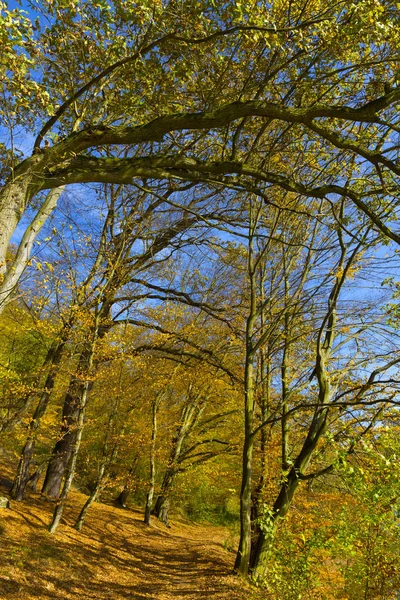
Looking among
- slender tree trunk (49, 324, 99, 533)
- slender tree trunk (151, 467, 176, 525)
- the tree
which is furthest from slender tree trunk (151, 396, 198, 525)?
the tree

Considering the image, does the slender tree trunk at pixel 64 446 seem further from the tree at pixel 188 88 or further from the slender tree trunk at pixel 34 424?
the tree at pixel 188 88

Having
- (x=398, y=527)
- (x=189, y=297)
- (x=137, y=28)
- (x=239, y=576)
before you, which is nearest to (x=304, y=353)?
(x=189, y=297)

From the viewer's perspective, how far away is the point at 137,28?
4883 mm

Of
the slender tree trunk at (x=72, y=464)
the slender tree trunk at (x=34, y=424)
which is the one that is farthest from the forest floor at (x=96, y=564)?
the slender tree trunk at (x=34, y=424)

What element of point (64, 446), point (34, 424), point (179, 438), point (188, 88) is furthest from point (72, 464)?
point (188, 88)

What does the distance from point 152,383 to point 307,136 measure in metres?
9.55

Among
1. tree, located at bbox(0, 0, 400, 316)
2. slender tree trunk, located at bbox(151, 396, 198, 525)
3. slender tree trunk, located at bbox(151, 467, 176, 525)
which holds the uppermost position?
tree, located at bbox(0, 0, 400, 316)

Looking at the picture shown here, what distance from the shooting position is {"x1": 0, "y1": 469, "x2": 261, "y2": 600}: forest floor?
21.1 ft

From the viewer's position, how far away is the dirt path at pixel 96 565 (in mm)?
6422

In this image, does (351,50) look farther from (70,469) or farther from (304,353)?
(70,469)

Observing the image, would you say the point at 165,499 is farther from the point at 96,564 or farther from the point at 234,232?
the point at 234,232

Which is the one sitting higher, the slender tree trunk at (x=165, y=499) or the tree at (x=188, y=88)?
the tree at (x=188, y=88)

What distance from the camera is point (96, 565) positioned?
8156mm

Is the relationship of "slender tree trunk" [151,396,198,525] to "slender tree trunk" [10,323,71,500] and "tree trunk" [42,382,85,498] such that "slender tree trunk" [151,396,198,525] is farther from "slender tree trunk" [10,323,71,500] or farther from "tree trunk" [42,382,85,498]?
"slender tree trunk" [10,323,71,500]
